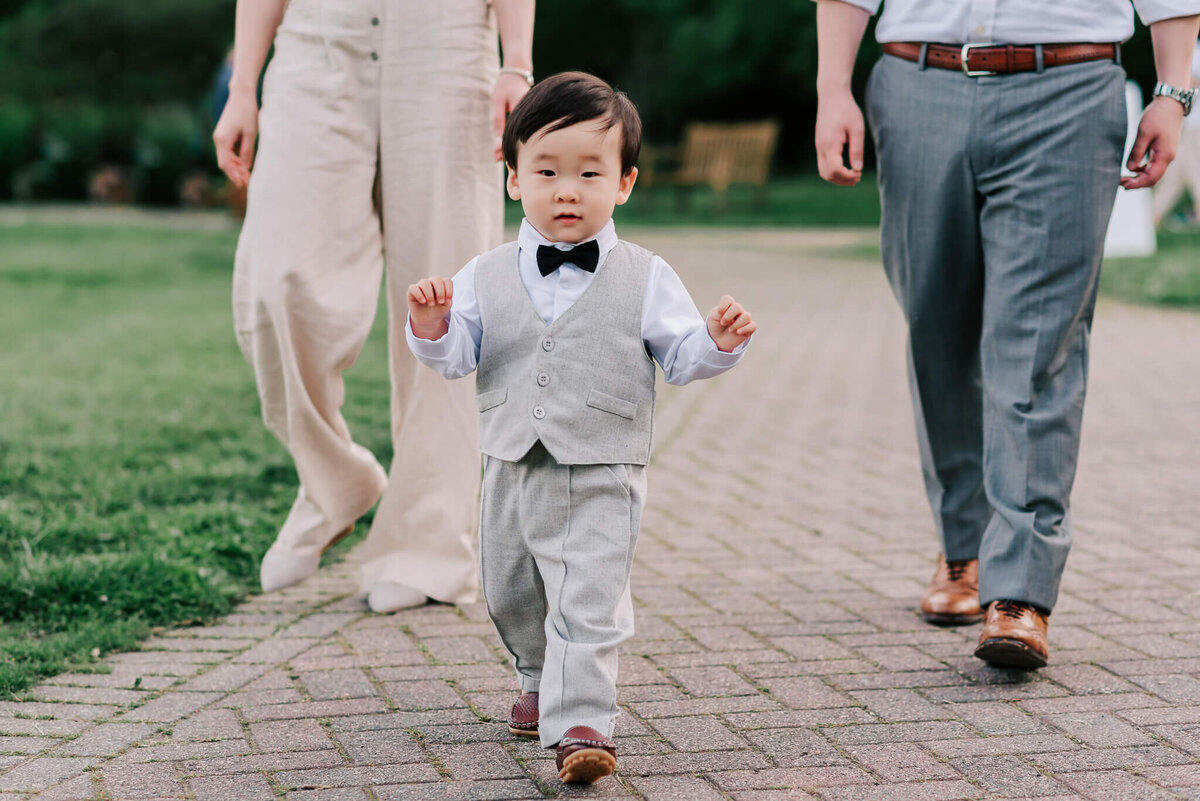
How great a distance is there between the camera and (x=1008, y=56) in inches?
133

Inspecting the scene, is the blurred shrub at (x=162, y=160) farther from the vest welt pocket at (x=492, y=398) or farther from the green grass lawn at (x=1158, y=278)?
the vest welt pocket at (x=492, y=398)

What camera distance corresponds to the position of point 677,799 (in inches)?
103

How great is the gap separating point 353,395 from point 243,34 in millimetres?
3652

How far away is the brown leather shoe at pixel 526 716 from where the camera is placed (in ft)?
9.50

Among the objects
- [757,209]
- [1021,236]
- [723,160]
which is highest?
[1021,236]

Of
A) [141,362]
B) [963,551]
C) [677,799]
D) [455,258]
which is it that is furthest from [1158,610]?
[141,362]

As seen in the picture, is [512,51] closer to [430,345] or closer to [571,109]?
[571,109]

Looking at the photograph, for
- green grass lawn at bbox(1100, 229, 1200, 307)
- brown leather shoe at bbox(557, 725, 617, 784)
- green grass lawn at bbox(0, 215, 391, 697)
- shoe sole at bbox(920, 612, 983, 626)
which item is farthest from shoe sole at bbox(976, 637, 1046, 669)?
green grass lawn at bbox(1100, 229, 1200, 307)

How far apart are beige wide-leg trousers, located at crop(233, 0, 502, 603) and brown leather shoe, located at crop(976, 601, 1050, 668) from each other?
137cm

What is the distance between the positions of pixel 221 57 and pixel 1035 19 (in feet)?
126

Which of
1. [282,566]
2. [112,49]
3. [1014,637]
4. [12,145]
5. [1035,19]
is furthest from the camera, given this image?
→ [112,49]

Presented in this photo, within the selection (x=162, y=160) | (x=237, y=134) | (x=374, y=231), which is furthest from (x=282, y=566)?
(x=162, y=160)

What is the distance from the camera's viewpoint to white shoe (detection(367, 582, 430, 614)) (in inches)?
150

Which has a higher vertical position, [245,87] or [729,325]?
[245,87]
